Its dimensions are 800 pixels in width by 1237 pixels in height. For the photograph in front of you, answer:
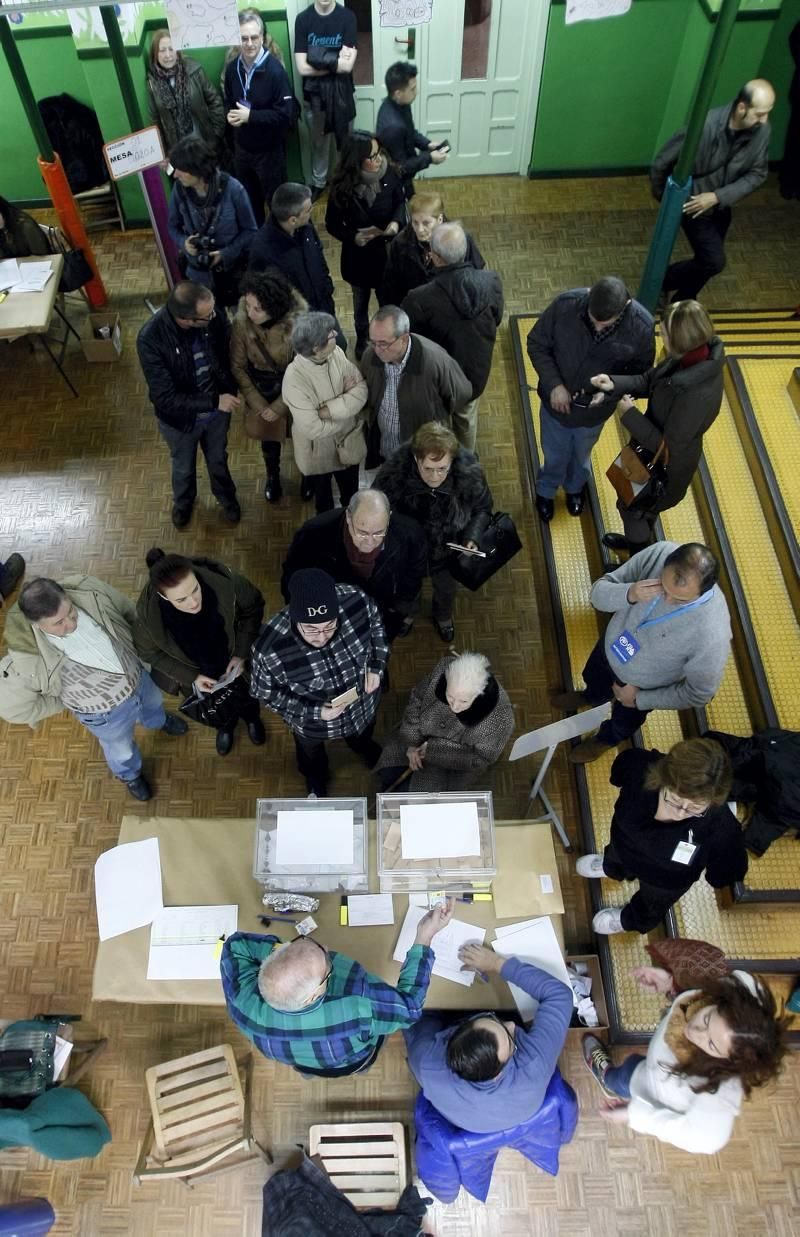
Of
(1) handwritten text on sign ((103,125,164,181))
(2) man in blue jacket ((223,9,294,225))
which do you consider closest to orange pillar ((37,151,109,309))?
(1) handwritten text on sign ((103,125,164,181))

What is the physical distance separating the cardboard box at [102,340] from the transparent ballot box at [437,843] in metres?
4.59

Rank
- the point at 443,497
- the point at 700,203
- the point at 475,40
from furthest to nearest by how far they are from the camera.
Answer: the point at 475,40, the point at 700,203, the point at 443,497

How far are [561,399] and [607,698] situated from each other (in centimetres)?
166

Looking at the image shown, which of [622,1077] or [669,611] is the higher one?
[669,611]

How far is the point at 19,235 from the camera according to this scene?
229 inches

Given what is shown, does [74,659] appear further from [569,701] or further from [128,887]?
[569,701]

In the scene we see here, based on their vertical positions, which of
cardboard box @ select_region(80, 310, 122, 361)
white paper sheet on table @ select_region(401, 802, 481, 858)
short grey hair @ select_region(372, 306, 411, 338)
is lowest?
cardboard box @ select_region(80, 310, 122, 361)

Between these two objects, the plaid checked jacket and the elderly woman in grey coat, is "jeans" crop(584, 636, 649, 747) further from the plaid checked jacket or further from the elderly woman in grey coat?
the plaid checked jacket

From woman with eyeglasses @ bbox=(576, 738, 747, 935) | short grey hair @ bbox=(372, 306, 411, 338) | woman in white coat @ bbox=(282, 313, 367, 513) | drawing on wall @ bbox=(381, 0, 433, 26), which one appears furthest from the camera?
drawing on wall @ bbox=(381, 0, 433, 26)

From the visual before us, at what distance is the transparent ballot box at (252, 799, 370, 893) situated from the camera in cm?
315

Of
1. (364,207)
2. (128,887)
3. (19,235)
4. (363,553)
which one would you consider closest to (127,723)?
(128,887)

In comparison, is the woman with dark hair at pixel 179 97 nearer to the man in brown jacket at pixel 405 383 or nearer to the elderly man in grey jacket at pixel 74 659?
the man in brown jacket at pixel 405 383

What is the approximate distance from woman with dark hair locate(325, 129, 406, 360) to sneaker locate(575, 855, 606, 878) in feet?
13.0

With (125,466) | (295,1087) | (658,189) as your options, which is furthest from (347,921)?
(658,189)
